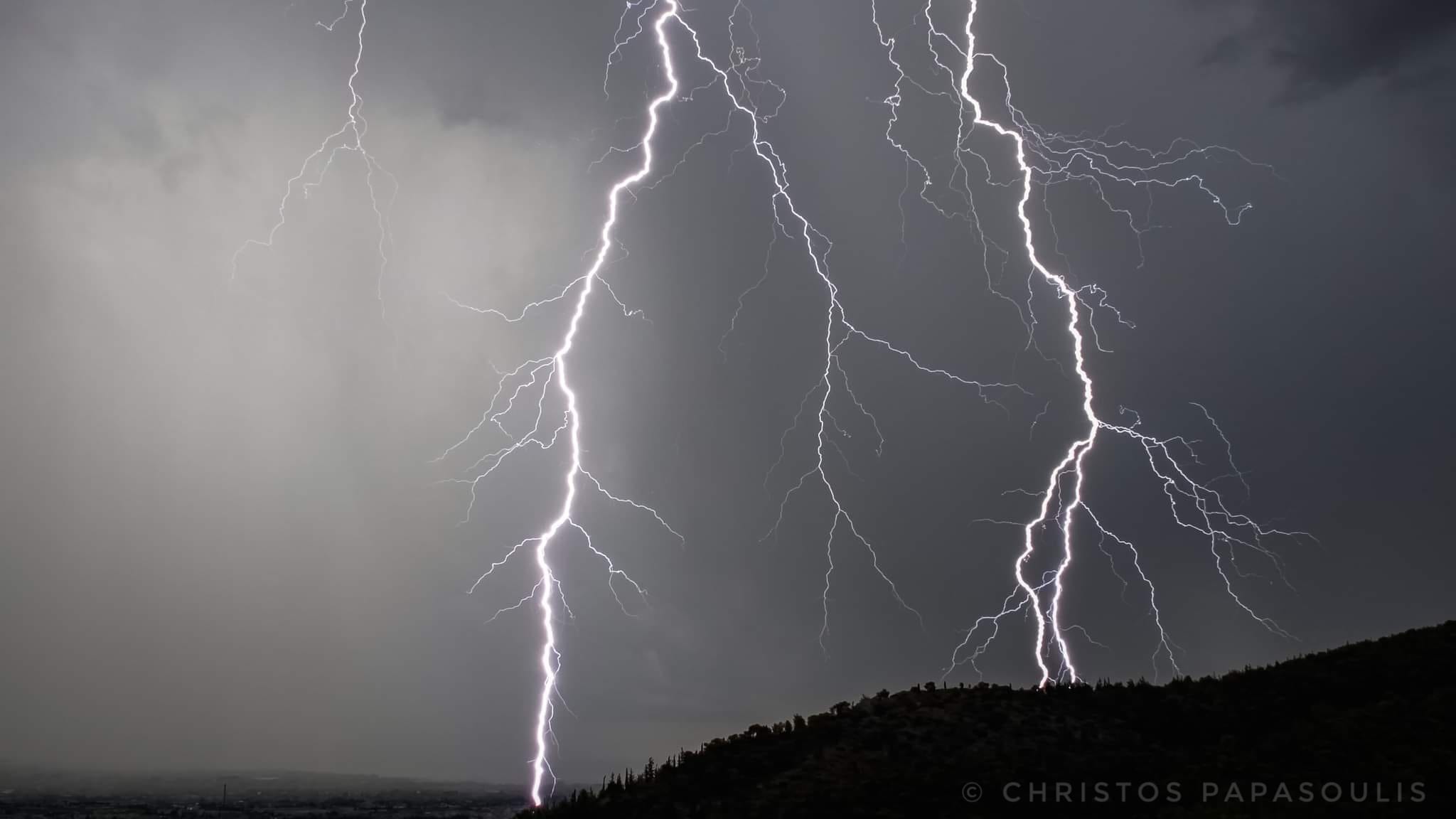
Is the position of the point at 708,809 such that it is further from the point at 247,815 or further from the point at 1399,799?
the point at 247,815

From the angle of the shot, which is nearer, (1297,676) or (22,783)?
(1297,676)

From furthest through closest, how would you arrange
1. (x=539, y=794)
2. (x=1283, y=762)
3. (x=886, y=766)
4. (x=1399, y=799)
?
1. (x=539, y=794)
2. (x=886, y=766)
3. (x=1283, y=762)
4. (x=1399, y=799)

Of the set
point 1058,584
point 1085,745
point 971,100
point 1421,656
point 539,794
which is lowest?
point 539,794

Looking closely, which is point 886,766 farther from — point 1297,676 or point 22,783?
point 22,783

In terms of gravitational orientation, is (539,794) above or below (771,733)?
below

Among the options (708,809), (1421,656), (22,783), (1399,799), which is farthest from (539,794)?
(22,783)

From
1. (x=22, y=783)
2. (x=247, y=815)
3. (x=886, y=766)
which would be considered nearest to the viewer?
(x=886, y=766)
